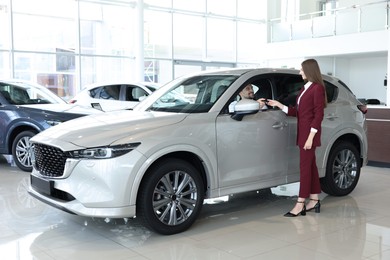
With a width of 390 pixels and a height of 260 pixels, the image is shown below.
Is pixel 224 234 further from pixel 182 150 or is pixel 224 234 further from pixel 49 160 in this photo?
pixel 49 160

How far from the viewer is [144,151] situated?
385 centimetres

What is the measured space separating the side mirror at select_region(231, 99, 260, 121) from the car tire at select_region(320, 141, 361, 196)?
149 centimetres

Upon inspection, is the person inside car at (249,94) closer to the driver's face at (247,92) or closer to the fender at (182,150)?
the driver's face at (247,92)

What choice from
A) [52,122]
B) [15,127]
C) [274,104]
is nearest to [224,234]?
[274,104]

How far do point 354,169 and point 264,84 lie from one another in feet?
5.72

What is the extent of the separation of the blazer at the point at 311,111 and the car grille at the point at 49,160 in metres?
2.28

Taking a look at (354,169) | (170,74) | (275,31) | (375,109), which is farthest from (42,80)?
(354,169)

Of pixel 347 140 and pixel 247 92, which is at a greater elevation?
pixel 247 92

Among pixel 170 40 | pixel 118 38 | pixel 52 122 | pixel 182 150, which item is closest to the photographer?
pixel 182 150

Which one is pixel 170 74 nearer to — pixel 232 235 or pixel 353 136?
pixel 353 136

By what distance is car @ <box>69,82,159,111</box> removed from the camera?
33.2ft

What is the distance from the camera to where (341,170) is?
555 centimetres

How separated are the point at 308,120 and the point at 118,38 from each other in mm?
14173

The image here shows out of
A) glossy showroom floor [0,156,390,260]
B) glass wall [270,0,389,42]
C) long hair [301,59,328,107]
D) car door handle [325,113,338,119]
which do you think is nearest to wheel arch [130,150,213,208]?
glossy showroom floor [0,156,390,260]
